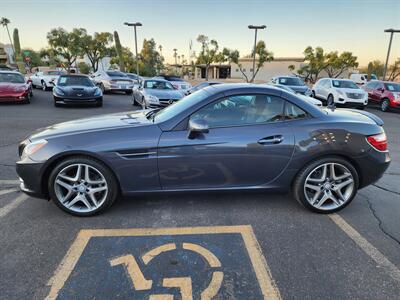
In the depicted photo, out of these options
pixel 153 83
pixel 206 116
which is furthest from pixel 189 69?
pixel 206 116

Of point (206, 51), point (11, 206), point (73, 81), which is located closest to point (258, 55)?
point (206, 51)

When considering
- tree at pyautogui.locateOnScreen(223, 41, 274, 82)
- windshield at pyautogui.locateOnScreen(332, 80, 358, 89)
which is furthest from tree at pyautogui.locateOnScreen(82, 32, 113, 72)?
windshield at pyautogui.locateOnScreen(332, 80, 358, 89)

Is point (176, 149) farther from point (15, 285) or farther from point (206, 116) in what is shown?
point (15, 285)

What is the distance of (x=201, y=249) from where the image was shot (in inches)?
110

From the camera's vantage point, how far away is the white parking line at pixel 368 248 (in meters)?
2.58

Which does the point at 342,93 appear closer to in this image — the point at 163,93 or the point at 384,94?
the point at 384,94

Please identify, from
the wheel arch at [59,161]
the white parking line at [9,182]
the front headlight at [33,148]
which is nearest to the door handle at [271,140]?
the wheel arch at [59,161]

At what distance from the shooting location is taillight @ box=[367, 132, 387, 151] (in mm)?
3512

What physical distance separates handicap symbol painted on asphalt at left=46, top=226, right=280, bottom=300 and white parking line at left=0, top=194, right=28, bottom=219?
44.6 inches

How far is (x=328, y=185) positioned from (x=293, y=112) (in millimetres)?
974

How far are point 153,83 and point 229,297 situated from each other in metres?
11.7

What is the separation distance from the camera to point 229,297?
7.27ft

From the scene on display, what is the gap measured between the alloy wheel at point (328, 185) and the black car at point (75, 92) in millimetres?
10890

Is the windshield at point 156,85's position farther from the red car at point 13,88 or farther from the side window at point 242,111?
the side window at point 242,111
